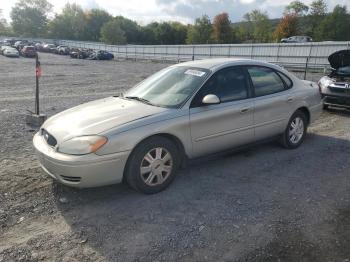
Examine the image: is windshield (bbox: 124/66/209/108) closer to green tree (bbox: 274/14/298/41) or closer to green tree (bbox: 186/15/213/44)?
green tree (bbox: 274/14/298/41)

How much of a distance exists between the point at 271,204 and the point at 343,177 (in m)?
1.47

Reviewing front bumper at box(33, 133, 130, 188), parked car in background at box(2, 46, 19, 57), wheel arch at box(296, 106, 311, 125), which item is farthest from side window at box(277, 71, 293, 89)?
parked car in background at box(2, 46, 19, 57)

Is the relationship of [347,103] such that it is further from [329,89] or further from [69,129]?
[69,129]

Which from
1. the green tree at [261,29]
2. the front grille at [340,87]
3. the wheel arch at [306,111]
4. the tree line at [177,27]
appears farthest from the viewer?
the green tree at [261,29]

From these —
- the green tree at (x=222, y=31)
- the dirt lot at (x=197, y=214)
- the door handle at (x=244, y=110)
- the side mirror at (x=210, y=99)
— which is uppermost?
the green tree at (x=222, y=31)

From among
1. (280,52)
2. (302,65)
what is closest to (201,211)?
(302,65)

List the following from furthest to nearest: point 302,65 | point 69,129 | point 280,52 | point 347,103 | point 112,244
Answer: point 280,52
point 302,65
point 347,103
point 69,129
point 112,244

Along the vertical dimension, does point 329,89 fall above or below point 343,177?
Result: above

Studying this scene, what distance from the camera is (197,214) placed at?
12.2 feet

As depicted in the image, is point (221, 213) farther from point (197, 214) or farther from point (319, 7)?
point (319, 7)

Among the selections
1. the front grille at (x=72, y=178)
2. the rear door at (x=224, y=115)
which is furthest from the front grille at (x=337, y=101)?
the front grille at (x=72, y=178)

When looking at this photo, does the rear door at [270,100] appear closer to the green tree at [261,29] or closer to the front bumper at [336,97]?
the front bumper at [336,97]

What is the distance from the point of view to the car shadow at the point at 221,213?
3150 millimetres

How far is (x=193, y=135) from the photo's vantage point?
14.4 feet
